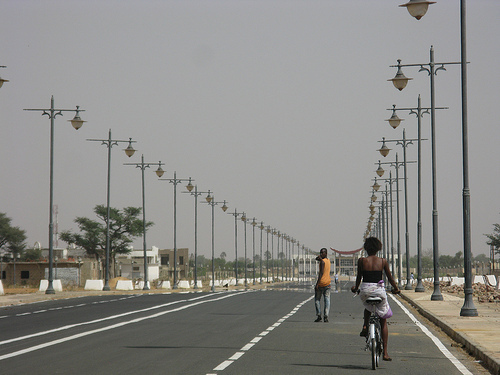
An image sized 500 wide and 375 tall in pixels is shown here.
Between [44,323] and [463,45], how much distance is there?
45.8ft

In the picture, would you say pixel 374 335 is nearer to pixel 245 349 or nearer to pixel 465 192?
pixel 245 349

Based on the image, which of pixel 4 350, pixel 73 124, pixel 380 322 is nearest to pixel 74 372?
pixel 4 350

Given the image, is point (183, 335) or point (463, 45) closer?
point (183, 335)

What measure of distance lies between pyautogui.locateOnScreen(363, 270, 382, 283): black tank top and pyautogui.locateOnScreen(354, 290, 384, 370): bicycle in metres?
0.36

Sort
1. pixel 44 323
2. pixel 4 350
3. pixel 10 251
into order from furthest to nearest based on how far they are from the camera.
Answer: pixel 10 251 < pixel 44 323 < pixel 4 350

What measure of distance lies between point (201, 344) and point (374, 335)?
4.97 meters

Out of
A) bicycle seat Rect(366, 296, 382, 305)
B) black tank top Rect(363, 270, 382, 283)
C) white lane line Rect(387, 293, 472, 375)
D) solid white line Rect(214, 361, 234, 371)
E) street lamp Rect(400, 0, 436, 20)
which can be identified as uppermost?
street lamp Rect(400, 0, 436, 20)

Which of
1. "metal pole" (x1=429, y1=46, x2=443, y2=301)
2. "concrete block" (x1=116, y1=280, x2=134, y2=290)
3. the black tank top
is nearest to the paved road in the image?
the black tank top

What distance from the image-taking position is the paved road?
13.6m

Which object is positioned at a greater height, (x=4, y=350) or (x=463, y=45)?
(x=463, y=45)

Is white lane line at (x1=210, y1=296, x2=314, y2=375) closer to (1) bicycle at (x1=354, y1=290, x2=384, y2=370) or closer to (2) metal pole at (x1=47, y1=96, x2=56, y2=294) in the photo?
(1) bicycle at (x1=354, y1=290, x2=384, y2=370)

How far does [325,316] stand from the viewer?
2392 cm

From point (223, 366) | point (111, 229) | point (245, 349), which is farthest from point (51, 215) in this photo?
point (111, 229)

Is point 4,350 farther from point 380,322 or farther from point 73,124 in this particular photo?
point 73,124
